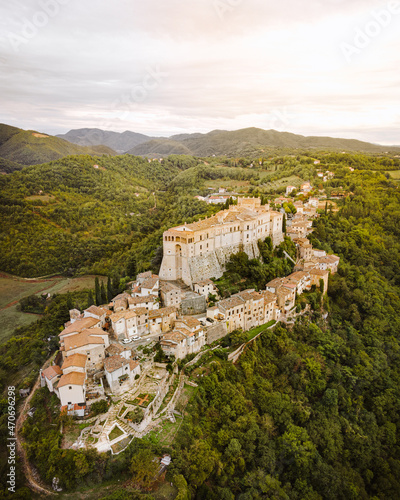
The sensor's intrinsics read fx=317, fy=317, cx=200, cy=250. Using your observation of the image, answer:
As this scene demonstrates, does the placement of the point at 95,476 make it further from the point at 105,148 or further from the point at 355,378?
the point at 105,148

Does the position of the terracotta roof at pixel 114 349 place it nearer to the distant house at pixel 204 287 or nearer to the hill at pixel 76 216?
the distant house at pixel 204 287

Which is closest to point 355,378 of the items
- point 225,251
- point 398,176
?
point 225,251

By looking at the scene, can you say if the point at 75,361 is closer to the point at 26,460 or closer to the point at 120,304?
the point at 26,460

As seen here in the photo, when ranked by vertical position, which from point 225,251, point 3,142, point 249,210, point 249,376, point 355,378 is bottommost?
point 355,378

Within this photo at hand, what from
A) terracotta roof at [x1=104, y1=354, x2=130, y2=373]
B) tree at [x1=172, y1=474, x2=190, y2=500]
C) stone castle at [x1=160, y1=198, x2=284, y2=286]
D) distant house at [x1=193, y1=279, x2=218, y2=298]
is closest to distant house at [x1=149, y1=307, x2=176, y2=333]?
distant house at [x1=193, y1=279, x2=218, y2=298]

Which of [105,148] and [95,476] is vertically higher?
[105,148]

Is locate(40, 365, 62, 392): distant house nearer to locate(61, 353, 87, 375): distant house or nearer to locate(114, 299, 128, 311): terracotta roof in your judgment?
locate(61, 353, 87, 375): distant house

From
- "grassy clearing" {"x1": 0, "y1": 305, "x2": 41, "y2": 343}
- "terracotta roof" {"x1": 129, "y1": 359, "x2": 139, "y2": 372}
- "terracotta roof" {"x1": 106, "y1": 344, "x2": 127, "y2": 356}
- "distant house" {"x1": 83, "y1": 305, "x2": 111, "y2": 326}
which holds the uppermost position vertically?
"distant house" {"x1": 83, "y1": 305, "x2": 111, "y2": 326}

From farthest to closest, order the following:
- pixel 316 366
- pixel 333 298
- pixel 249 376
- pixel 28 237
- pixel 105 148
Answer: pixel 105 148 → pixel 28 237 → pixel 333 298 → pixel 316 366 → pixel 249 376
